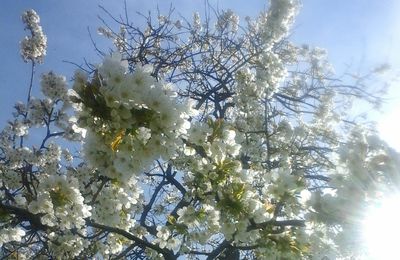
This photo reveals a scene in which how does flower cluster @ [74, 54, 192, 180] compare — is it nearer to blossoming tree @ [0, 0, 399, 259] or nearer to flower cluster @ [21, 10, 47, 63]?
blossoming tree @ [0, 0, 399, 259]

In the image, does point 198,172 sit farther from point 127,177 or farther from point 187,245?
point 187,245

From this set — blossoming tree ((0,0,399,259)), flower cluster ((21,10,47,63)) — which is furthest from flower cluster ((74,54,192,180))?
flower cluster ((21,10,47,63))

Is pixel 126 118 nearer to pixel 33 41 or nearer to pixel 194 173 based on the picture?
pixel 194 173

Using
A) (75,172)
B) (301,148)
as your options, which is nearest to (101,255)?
(75,172)

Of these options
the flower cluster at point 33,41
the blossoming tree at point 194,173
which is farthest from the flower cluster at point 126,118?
the flower cluster at point 33,41

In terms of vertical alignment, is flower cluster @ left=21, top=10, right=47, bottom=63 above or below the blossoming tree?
above

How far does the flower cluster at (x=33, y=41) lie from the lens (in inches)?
318

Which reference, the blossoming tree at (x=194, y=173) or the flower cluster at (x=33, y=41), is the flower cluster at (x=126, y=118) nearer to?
the blossoming tree at (x=194, y=173)

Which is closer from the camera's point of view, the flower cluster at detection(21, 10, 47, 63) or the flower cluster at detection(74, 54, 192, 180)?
the flower cluster at detection(74, 54, 192, 180)

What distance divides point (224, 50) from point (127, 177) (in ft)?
18.9

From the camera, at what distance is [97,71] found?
2670 mm

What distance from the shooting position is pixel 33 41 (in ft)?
27.0

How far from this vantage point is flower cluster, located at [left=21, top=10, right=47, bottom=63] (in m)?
8.09

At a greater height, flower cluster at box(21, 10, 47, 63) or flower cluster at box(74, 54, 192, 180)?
flower cluster at box(21, 10, 47, 63)
